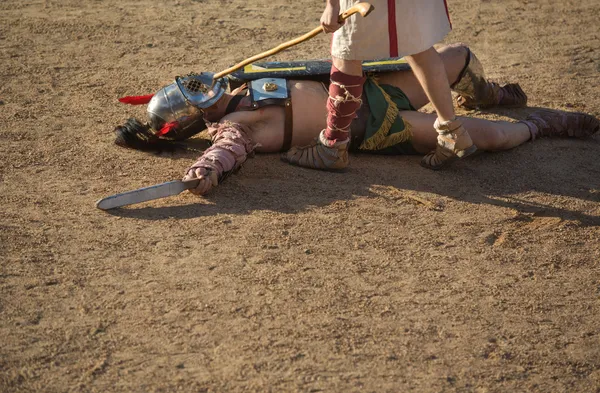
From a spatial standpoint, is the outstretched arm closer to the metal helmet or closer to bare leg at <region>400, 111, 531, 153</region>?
the metal helmet

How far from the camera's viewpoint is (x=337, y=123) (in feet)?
12.4

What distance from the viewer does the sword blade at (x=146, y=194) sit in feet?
11.5

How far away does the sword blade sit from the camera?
137 inches

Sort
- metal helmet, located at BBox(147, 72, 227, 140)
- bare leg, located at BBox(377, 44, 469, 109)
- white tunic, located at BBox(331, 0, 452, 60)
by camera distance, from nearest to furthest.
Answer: white tunic, located at BBox(331, 0, 452, 60) → metal helmet, located at BBox(147, 72, 227, 140) → bare leg, located at BBox(377, 44, 469, 109)

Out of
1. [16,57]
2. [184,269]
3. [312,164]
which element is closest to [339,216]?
[312,164]

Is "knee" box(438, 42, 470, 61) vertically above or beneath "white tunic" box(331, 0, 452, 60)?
beneath

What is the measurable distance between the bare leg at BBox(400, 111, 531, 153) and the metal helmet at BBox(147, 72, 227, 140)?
37.5 inches

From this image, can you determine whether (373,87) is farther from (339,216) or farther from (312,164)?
(339,216)

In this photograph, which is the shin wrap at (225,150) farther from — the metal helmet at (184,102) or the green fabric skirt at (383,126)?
the green fabric skirt at (383,126)

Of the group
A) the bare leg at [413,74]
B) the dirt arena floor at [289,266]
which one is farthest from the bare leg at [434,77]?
the bare leg at [413,74]

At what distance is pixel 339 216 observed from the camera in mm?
3520

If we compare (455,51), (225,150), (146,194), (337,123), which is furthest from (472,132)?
(146,194)

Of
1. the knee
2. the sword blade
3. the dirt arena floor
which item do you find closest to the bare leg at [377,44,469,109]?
the knee

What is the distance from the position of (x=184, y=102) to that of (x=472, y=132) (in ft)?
4.64
